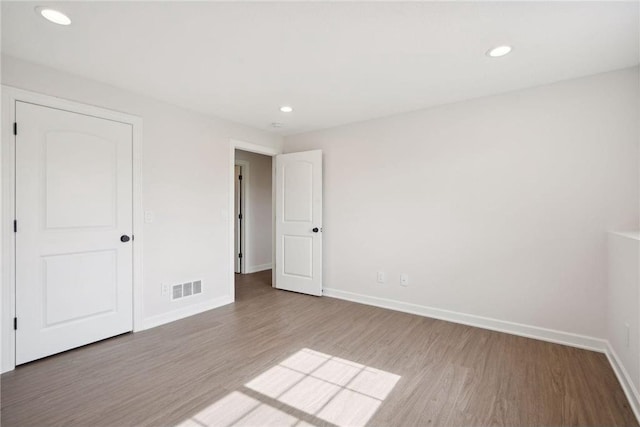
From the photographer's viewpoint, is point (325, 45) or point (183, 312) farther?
point (183, 312)

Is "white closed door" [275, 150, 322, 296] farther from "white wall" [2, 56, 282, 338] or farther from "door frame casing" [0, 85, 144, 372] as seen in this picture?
"door frame casing" [0, 85, 144, 372]

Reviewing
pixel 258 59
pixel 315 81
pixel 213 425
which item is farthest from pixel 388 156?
pixel 213 425

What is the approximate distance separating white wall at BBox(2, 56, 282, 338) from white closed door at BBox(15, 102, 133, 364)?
201 mm

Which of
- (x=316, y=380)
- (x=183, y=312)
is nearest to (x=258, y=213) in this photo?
(x=183, y=312)

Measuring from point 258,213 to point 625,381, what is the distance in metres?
5.28

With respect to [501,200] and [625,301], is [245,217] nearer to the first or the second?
[501,200]

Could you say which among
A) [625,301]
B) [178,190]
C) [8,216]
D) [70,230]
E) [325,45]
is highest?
[325,45]

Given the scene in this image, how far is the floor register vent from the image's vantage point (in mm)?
3316

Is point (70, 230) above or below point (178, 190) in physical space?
below

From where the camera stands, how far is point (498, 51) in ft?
7.20

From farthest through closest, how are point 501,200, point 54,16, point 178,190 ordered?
point 178,190
point 501,200
point 54,16

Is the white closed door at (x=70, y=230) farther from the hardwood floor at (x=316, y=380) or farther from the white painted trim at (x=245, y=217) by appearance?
the white painted trim at (x=245, y=217)

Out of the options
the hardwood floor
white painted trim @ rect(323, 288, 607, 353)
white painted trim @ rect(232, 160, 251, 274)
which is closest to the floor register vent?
the hardwood floor

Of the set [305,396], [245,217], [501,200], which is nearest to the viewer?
[305,396]
